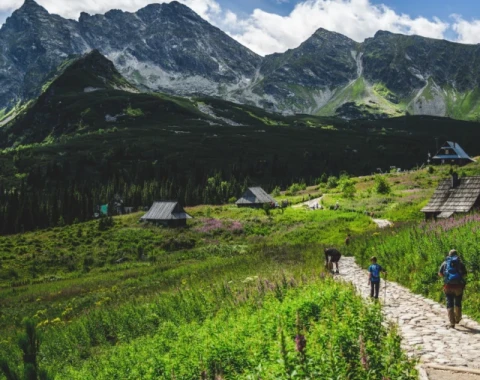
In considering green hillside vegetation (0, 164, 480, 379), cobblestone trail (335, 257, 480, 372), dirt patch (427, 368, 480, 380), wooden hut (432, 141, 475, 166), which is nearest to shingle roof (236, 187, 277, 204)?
green hillside vegetation (0, 164, 480, 379)

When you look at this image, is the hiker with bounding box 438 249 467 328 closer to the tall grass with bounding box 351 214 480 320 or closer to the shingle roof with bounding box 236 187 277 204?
the tall grass with bounding box 351 214 480 320

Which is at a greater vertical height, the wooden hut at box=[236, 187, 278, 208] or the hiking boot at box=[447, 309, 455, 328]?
the hiking boot at box=[447, 309, 455, 328]

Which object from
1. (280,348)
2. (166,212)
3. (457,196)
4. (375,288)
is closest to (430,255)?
(375,288)

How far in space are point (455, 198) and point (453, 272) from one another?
95.1 ft

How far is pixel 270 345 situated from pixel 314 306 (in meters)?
3.30

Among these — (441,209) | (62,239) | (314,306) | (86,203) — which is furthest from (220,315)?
(86,203)

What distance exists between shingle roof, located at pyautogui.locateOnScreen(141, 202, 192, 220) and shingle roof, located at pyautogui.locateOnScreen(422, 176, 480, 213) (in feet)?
159

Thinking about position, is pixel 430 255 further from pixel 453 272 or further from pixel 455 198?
pixel 455 198

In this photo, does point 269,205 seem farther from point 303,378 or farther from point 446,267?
point 303,378

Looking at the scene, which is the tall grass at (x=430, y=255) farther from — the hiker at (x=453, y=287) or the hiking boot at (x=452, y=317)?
the hiking boot at (x=452, y=317)

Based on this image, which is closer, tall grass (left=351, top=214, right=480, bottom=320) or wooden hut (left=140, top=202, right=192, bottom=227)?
tall grass (left=351, top=214, right=480, bottom=320)

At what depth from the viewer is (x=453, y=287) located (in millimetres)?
13570

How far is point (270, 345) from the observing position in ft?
31.7

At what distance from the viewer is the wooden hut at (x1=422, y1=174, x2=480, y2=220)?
38.2 metres
